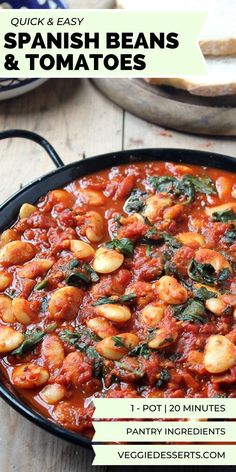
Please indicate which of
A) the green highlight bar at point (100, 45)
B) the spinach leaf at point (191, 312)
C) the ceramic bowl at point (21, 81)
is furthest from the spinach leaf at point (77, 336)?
the ceramic bowl at point (21, 81)

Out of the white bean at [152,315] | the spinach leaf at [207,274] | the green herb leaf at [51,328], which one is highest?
the spinach leaf at [207,274]

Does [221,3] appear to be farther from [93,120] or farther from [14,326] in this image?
[14,326]

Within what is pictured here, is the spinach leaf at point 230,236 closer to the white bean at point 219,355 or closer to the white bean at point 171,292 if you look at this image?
the white bean at point 171,292

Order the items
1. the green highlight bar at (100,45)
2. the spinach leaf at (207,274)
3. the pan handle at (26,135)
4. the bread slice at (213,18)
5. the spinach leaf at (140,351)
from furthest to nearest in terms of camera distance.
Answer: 1. the bread slice at (213,18)
2. the green highlight bar at (100,45)
3. the pan handle at (26,135)
4. the spinach leaf at (207,274)
5. the spinach leaf at (140,351)

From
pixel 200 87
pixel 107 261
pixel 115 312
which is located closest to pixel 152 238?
pixel 107 261

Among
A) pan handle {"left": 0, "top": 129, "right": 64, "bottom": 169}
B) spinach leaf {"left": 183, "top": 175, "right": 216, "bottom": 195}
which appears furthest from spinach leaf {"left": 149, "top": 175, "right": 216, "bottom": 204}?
pan handle {"left": 0, "top": 129, "right": 64, "bottom": 169}

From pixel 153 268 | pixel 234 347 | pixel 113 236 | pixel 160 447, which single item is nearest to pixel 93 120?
pixel 113 236
